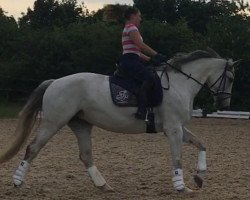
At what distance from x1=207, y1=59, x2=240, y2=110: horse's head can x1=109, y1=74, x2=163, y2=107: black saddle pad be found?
0.97m

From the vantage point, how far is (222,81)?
25.9ft

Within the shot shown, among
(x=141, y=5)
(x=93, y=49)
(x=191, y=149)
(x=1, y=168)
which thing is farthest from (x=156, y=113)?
(x=141, y=5)

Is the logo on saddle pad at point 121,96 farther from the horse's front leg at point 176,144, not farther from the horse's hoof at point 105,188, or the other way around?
the horse's hoof at point 105,188

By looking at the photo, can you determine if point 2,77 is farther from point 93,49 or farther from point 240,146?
Result: point 240,146

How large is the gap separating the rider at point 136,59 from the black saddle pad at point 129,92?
8 cm

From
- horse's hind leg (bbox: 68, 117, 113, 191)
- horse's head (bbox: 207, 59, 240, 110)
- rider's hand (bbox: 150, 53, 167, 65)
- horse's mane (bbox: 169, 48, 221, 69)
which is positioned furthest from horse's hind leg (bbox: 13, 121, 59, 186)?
horse's head (bbox: 207, 59, 240, 110)

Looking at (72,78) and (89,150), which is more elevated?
(72,78)

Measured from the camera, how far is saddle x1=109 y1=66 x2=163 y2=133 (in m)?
7.38

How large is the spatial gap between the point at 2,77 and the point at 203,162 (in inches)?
951

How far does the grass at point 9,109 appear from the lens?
2477 cm

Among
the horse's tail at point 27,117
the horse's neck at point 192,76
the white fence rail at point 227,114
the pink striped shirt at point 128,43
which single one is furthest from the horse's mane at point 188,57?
the white fence rail at point 227,114

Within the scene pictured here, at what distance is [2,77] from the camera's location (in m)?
30.4

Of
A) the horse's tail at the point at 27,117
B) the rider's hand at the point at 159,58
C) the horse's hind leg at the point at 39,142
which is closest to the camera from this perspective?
the horse's hind leg at the point at 39,142

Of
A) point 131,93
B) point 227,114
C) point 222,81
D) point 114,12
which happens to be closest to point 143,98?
point 131,93
